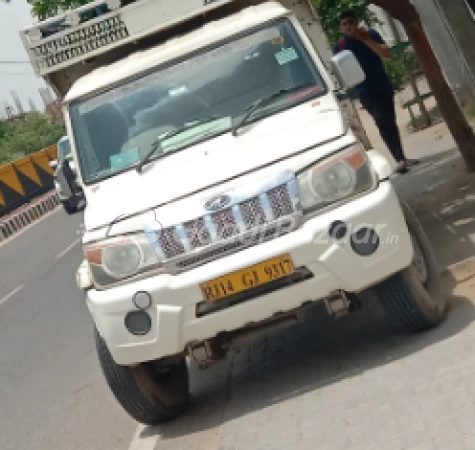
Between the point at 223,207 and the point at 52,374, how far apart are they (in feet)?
13.1

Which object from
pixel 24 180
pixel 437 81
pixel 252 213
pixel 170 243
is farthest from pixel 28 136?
pixel 252 213

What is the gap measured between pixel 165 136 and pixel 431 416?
264 cm

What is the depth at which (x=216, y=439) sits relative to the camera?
5875 millimetres

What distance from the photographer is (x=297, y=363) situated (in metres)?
6.79

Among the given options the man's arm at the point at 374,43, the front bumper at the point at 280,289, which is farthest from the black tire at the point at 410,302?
the man's arm at the point at 374,43

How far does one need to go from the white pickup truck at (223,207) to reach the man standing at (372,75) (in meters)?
4.41

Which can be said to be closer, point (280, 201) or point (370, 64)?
point (280, 201)

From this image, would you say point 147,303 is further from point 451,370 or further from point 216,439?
point 451,370

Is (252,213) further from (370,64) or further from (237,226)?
(370,64)

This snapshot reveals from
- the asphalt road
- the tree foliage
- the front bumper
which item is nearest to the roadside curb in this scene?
the asphalt road

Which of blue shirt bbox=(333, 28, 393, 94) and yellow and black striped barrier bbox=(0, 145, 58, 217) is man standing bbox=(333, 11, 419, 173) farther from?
yellow and black striped barrier bbox=(0, 145, 58, 217)

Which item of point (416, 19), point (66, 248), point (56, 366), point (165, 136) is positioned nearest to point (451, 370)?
point (165, 136)

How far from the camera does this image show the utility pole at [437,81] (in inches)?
419

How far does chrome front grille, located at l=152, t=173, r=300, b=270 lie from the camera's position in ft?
18.4
